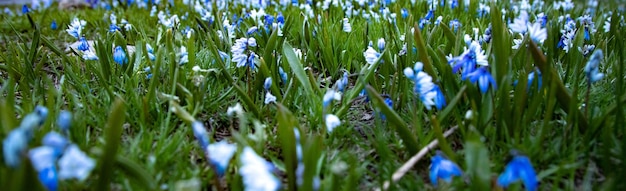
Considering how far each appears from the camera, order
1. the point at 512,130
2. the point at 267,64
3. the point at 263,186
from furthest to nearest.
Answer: the point at 267,64 < the point at 512,130 < the point at 263,186

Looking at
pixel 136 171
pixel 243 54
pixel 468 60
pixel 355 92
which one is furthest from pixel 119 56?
pixel 468 60

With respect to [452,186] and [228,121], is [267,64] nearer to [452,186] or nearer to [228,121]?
[228,121]

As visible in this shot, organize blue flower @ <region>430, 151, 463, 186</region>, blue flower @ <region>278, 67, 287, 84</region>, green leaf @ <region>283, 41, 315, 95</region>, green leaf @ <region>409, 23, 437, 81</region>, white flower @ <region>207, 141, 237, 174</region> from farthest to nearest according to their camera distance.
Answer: blue flower @ <region>278, 67, 287, 84</region>, green leaf @ <region>283, 41, 315, 95</region>, green leaf @ <region>409, 23, 437, 81</region>, blue flower @ <region>430, 151, 463, 186</region>, white flower @ <region>207, 141, 237, 174</region>

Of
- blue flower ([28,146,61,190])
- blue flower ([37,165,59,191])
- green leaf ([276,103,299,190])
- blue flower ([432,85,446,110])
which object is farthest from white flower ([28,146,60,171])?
blue flower ([432,85,446,110])

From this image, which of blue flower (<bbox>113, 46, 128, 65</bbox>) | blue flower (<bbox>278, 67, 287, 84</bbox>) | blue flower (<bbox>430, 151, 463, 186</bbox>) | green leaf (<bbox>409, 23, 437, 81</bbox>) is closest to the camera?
blue flower (<bbox>430, 151, 463, 186</bbox>)

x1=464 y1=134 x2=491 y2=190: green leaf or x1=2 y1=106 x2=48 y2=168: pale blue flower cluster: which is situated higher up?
x1=2 y1=106 x2=48 y2=168: pale blue flower cluster

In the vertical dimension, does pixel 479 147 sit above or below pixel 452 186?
above

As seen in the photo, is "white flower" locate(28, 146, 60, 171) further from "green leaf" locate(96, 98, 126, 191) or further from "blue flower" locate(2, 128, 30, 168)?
"green leaf" locate(96, 98, 126, 191)

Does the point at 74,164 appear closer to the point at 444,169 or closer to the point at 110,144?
the point at 110,144

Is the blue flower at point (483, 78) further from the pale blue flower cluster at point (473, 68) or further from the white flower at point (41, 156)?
the white flower at point (41, 156)

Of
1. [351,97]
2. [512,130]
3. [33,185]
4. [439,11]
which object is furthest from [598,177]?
[439,11]

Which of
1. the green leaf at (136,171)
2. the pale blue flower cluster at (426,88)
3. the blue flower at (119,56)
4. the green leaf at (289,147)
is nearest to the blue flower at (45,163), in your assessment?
the green leaf at (136,171)
